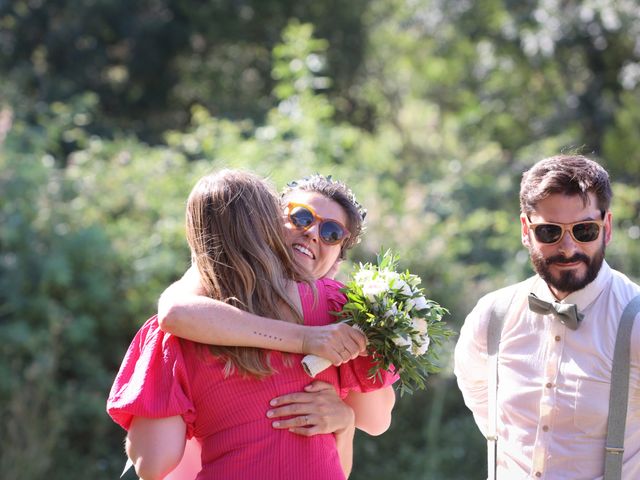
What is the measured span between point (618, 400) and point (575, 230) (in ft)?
1.83

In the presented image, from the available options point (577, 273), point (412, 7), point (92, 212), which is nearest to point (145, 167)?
point (92, 212)

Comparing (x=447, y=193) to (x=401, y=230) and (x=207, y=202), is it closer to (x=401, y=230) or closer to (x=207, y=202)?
(x=401, y=230)

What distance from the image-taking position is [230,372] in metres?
2.64

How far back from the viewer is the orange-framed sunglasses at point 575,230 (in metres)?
3.13

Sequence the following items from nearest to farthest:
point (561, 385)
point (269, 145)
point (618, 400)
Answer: point (618, 400) < point (561, 385) < point (269, 145)

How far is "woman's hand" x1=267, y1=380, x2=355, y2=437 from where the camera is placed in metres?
2.66

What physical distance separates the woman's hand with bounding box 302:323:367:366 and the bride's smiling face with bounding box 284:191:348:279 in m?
0.56

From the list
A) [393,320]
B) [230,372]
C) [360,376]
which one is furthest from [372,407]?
[230,372]

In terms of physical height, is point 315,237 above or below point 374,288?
above

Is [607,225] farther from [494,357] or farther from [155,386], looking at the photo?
[155,386]

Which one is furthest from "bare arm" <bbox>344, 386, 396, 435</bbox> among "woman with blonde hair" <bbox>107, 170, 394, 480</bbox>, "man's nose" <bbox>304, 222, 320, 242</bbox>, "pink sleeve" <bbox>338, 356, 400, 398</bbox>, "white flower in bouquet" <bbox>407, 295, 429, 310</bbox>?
"man's nose" <bbox>304, 222, 320, 242</bbox>

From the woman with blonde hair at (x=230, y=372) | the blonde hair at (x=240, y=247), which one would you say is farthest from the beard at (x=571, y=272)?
the blonde hair at (x=240, y=247)

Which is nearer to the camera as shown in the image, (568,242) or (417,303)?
(417,303)

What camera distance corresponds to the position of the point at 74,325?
7.80 metres
